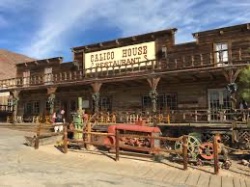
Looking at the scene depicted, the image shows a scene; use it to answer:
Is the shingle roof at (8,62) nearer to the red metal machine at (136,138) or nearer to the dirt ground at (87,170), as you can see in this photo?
the dirt ground at (87,170)

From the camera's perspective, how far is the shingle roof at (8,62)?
46166 mm

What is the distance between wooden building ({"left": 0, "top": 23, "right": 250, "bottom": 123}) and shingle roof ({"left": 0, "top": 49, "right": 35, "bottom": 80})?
1662cm

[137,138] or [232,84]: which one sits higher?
[232,84]

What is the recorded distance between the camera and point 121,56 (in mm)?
26016

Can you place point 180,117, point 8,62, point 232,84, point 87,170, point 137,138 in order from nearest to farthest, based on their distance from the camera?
point 87,170 < point 137,138 < point 232,84 < point 180,117 < point 8,62

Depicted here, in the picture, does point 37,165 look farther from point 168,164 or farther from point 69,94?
point 69,94

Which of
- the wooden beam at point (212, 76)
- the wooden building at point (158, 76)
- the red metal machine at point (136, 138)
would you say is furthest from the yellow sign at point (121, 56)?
the red metal machine at point (136, 138)

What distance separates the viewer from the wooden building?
68.4 feet

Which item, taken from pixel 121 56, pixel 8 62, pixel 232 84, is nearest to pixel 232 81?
pixel 232 84

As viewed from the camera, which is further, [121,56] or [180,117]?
[121,56]

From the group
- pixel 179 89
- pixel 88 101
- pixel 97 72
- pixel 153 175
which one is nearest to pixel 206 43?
pixel 179 89

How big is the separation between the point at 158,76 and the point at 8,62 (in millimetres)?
33123

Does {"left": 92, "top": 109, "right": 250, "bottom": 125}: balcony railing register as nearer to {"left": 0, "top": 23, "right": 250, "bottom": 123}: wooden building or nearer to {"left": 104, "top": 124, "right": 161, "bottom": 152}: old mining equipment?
{"left": 0, "top": 23, "right": 250, "bottom": 123}: wooden building

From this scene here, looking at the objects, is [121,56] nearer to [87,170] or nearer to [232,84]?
[232,84]
